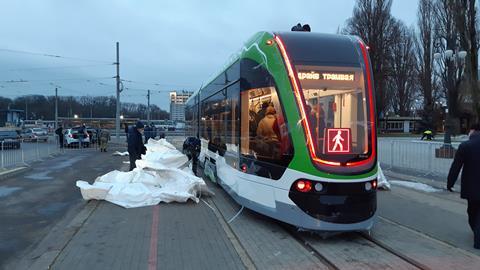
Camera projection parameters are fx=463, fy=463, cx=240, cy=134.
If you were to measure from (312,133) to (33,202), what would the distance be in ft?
22.6

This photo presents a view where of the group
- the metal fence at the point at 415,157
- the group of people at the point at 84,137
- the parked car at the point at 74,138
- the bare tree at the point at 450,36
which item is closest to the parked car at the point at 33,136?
the parked car at the point at 74,138

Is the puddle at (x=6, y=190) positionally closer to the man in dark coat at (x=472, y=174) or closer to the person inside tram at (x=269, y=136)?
the person inside tram at (x=269, y=136)

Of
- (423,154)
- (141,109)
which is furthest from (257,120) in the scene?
(141,109)

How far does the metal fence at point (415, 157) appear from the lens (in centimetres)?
1530

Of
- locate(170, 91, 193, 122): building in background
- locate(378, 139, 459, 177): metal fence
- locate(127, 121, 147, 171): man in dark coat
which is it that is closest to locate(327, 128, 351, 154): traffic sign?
locate(127, 121, 147, 171): man in dark coat

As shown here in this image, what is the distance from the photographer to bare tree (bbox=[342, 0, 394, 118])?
176 feet

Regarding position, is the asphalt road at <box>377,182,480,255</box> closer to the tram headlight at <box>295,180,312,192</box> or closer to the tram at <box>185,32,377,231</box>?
the tram at <box>185,32,377,231</box>

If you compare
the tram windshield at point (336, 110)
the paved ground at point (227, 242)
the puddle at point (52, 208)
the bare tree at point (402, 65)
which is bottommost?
the puddle at point (52, 208)

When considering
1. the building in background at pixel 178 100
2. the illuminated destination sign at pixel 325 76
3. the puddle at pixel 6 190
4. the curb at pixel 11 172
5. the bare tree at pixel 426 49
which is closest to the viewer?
the illuminated destination sign at pixel 325 76

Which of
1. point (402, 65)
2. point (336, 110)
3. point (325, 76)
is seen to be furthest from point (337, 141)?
point (402, 65)

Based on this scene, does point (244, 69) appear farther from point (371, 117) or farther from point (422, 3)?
point (422, 3)

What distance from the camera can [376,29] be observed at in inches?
2126

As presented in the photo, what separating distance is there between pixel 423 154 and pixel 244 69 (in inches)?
385

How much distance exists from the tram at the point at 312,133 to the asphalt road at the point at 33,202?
12.0 feet
